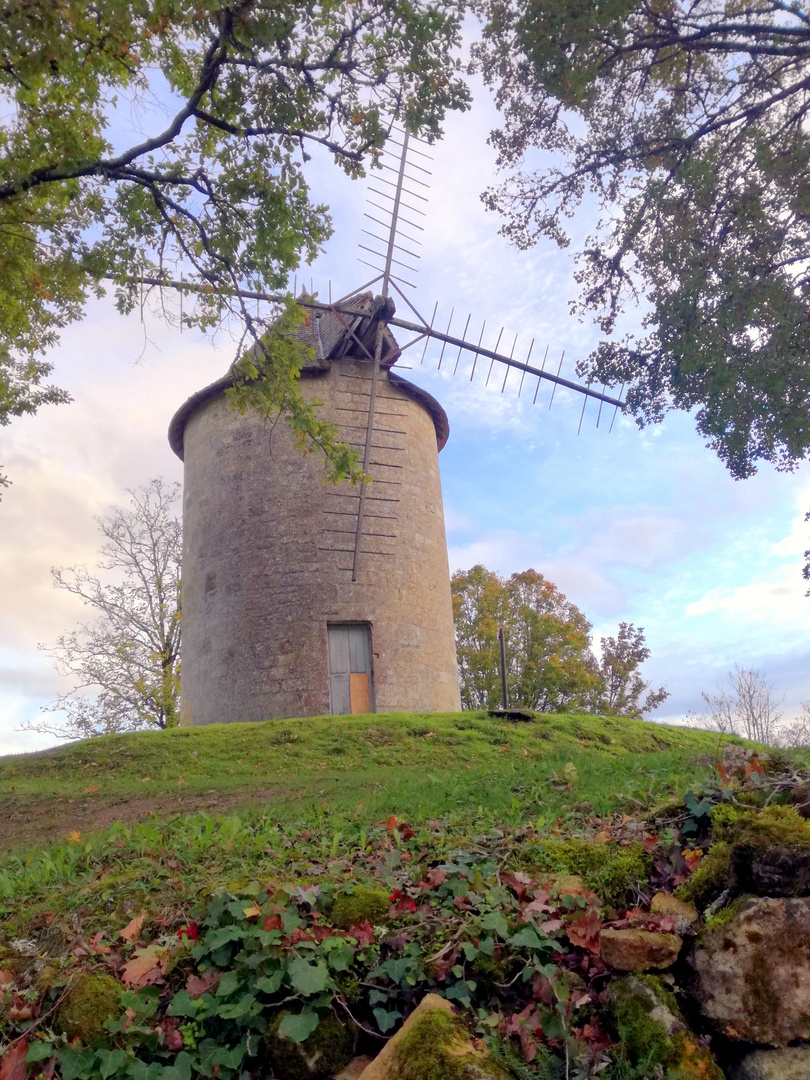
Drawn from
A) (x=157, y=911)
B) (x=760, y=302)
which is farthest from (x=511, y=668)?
(x=157, y=911)

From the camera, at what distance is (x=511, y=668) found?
30.7 metres

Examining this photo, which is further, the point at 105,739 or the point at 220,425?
the point at 220,425

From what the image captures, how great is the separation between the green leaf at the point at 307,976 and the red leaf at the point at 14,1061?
108 centimetres

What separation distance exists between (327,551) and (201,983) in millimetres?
12514

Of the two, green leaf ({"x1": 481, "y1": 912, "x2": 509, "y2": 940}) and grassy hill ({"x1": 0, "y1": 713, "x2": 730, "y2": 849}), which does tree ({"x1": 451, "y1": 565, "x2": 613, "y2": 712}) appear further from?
green leaf ({"x1": 481, "y1": 912, "x2": 509, "y2": 940})

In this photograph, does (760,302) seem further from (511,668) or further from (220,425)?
(511,668)

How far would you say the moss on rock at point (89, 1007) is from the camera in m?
3.20

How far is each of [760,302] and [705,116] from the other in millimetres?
2947

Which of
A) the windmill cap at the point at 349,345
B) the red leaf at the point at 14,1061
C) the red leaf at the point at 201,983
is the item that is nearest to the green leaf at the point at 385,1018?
the red leaf at the point at 201,983

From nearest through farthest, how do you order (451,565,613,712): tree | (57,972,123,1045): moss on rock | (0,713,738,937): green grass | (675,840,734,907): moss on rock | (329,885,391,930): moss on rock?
(57,972,123,1045): moss on rock → (675,840,734,907): moss on rock → (329,885,391,930): moss on rock → (0,713,738,937): green grass → (451,565,613,712): tree

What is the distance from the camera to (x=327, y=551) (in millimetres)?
15711

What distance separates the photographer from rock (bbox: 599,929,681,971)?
314 cm

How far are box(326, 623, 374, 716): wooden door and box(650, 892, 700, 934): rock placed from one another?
11.9 metres

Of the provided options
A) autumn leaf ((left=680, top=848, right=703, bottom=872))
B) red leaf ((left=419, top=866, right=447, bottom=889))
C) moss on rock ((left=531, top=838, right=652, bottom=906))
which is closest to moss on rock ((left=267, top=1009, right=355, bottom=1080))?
red leaf ((left=419, top=866, right=447, bottom=889))
